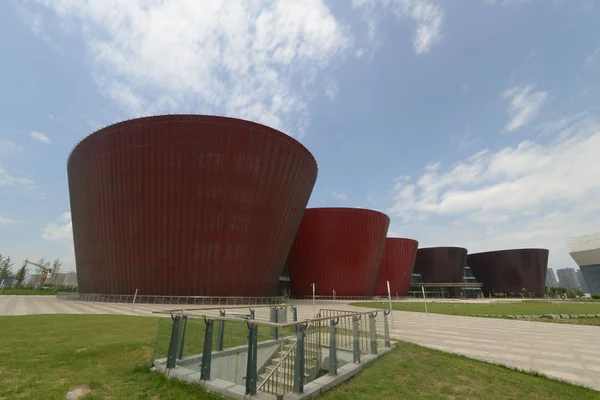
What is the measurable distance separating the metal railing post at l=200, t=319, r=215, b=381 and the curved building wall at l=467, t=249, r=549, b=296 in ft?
307

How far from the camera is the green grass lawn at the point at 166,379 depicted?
5102mm

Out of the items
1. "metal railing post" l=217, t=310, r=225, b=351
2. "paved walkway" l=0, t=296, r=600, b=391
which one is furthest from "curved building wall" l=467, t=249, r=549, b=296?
"metal railing post" l=217, t=310, r=225, b=351

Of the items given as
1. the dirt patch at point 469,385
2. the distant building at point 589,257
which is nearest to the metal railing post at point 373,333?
the dirt patch at point 469,385

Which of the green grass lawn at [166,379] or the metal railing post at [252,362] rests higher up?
the metal railing post at [252,362]

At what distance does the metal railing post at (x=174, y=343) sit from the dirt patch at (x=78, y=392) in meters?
1.51

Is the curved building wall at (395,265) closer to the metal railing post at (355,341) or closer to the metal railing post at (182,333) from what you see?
the metal railing post at (355,341)

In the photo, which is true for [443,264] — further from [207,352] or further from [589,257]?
[207,352]

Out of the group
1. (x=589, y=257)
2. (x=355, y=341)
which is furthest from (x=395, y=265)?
(x=589, y=257)

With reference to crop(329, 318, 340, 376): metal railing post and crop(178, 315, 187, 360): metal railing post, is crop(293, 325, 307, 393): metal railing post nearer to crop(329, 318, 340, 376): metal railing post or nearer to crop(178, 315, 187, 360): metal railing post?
crop(329, 318, 340, 376): metal railing post

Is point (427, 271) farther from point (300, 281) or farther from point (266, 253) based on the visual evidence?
point (266, 253)

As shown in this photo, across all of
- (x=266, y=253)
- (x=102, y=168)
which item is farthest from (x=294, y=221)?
(x=102, y=168)

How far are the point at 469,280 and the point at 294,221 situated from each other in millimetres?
82057

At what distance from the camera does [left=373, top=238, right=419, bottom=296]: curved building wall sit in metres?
56.9

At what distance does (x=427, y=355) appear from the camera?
26.5ft
